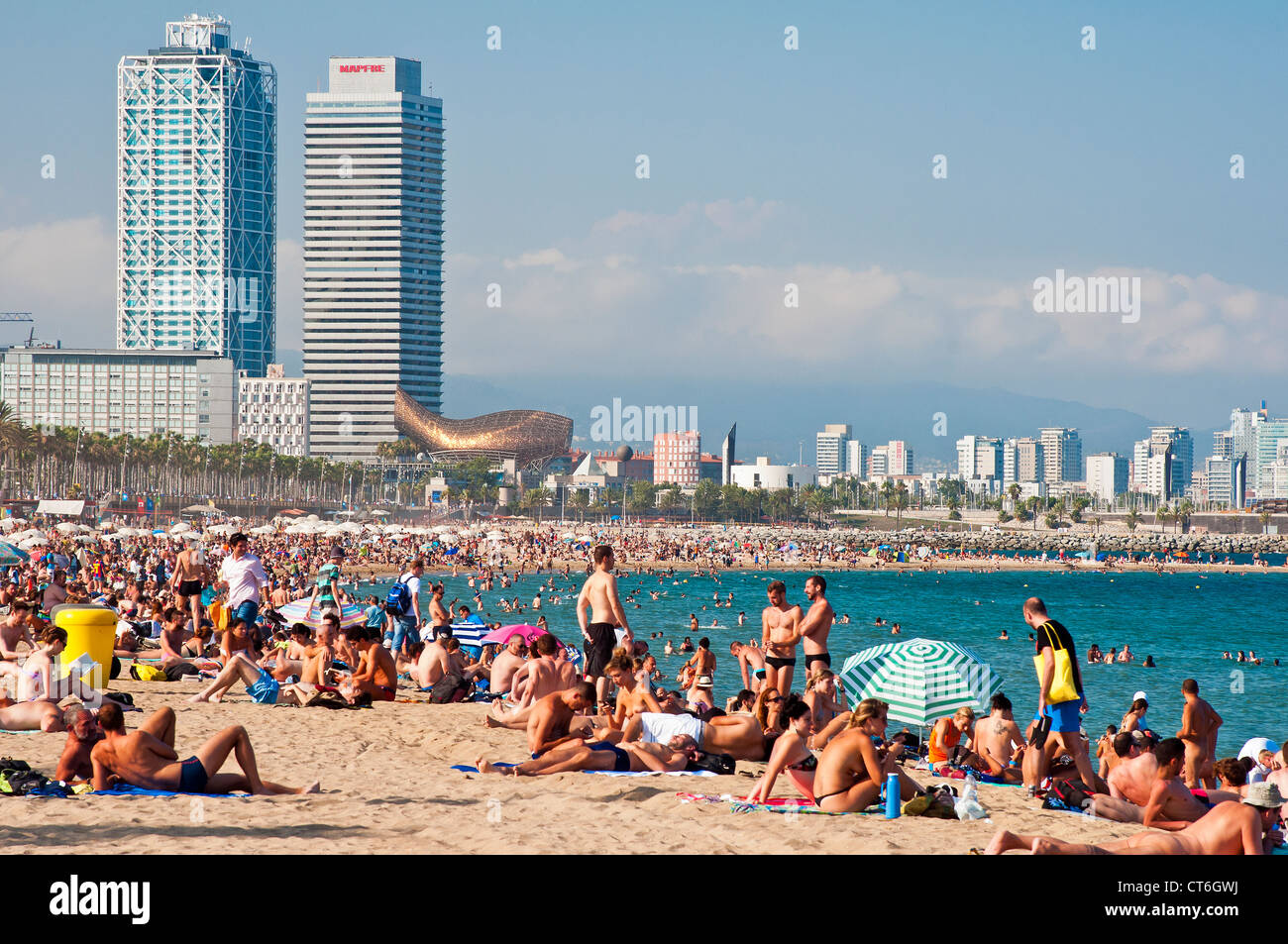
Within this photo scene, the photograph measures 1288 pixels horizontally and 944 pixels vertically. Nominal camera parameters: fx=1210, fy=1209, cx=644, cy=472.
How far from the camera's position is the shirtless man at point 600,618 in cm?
1073

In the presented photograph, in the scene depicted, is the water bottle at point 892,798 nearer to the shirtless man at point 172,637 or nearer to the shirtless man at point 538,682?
the shirtless man at point 538,682

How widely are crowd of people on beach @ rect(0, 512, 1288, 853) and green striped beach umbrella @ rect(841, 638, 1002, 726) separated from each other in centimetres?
26

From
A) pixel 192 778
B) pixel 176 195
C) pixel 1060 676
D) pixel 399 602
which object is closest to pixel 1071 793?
A: pixel 1060 676

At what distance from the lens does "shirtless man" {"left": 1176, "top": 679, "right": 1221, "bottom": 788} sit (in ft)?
32.6

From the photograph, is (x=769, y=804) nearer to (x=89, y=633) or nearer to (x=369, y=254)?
(x=89, y=633)

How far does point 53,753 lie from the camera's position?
29.3 feet

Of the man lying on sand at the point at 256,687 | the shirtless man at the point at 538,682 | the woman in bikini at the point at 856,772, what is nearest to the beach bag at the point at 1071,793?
the woman in bikini at the point at 856,772

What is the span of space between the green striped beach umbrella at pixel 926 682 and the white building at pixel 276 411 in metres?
166

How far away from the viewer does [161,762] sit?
25.0 feet

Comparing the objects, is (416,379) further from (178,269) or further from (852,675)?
(852,675)

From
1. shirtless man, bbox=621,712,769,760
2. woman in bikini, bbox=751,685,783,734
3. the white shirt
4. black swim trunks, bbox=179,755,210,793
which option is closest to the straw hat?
shirtless man, bbox=621,712,769,760

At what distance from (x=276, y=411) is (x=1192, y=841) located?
173 metres
